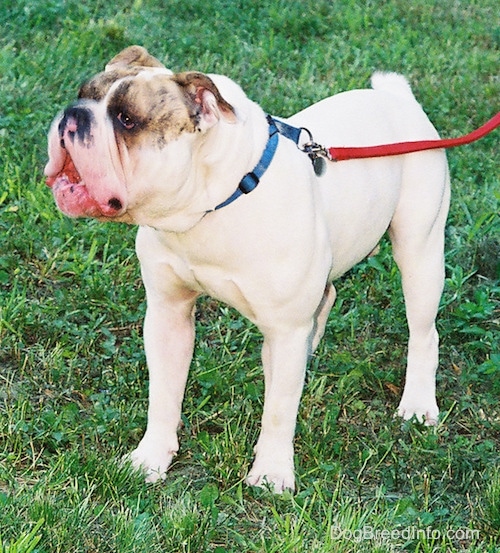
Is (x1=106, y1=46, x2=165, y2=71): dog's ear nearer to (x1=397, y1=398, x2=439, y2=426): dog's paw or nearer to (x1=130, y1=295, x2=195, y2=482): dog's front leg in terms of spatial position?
(x1=130, y1=295, x2=195, y2=482): dog's front leg

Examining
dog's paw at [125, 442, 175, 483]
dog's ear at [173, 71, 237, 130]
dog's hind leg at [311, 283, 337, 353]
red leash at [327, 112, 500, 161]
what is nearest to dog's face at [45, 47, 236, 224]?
dog's ear at [173, 71, 237, 130]

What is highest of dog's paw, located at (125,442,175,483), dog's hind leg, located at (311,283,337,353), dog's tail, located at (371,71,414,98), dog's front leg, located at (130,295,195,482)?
dog's tail, located at (371,71,414,98)

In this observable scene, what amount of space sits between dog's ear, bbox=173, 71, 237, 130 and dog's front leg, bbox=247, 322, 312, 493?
76 cm

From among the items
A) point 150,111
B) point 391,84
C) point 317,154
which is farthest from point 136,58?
point 391,84

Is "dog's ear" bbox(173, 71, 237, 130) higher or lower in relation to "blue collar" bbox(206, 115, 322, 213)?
higher

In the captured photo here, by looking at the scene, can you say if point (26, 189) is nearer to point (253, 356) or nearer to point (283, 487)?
point (253, 356)

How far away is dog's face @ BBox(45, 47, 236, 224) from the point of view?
2900mm

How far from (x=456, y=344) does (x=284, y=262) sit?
5.25ft

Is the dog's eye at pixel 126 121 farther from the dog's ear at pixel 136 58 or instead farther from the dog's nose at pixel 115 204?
the dog's ear at pixel 136 58

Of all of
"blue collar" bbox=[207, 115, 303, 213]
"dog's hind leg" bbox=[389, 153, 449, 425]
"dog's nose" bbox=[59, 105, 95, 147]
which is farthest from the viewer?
"dog's hind leg" bbox=[389, 153, 449, 425]

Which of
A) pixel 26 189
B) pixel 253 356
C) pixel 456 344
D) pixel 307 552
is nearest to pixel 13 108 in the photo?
pixel 26 189

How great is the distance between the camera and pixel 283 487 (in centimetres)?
363

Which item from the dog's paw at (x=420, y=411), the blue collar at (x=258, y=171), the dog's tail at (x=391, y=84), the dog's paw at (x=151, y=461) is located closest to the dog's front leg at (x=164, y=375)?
the dog's paw at (x=151, y=461)

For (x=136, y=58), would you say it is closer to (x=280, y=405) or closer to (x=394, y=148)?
(x=394, y=148)
